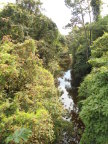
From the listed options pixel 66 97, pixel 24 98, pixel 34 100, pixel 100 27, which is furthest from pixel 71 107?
pixel 100 27

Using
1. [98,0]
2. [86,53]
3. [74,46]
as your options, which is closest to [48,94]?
[86,53]

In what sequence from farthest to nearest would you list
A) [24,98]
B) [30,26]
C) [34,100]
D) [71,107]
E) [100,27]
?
[100,27]
[30,26]
[71,107]
[34,100]
[24,98]

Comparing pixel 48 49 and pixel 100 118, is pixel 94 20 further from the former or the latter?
pixel 100 118

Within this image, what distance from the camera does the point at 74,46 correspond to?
22922mm

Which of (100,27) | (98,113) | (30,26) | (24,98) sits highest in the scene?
(30,26)

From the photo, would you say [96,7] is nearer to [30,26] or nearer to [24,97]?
[30,26]

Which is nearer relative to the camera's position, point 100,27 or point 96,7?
point 100,27

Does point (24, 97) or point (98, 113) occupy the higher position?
point (24, 97)

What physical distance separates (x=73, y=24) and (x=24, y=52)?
1224 cm

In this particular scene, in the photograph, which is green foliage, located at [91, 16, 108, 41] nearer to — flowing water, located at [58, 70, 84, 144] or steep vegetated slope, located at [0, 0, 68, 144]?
flowing water, located at [58, 70, 84, 144]

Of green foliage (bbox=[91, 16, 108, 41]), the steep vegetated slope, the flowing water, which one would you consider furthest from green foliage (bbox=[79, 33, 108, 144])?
green foliage (bbox=[91, 16, 108, 41])

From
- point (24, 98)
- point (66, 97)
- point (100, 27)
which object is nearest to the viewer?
point (24, 98)

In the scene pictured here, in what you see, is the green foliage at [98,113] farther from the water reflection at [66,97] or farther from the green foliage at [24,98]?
the water reflection at [66,97]

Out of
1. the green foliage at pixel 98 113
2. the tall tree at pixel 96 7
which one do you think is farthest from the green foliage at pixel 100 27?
the green foliage at pixel 98 113
